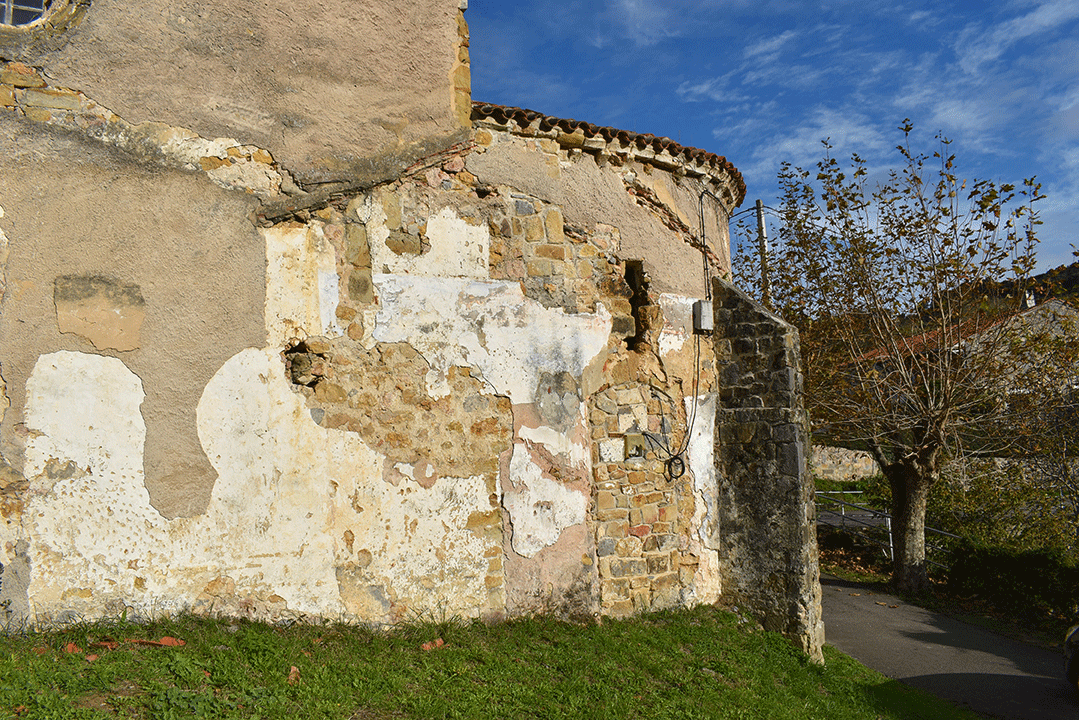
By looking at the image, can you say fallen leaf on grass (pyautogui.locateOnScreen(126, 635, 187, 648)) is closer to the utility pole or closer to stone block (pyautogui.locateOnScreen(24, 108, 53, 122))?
stone block (pyautogui.locateOnScreen(24, 108, 53, 122))

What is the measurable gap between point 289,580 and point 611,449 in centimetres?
303

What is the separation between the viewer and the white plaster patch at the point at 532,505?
5.88 meters

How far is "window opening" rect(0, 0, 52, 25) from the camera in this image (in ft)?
17.1

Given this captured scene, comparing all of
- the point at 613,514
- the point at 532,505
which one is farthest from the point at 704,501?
the point at 532,505

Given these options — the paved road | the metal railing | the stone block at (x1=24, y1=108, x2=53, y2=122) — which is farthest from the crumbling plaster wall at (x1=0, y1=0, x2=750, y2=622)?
the metal railing

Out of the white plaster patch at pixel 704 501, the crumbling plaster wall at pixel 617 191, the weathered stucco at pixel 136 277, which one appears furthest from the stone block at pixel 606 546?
the weathered stucco at pixel 136 277

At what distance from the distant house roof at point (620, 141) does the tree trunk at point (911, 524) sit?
21.8 feet

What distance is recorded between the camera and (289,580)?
202 inches

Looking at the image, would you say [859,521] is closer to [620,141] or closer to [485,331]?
[620,141]

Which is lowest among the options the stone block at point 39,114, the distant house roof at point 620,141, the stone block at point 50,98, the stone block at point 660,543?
the stone block at point 660,543

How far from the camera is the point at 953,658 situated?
845 centimetres

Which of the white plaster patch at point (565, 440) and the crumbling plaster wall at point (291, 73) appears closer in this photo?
the crumbling plaster wall at point (291, 73)

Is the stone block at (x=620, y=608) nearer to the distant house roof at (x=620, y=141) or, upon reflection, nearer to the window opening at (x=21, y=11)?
the distant house roof at (x=620, y=141)

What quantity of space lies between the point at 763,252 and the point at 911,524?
590 centimetres
